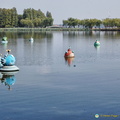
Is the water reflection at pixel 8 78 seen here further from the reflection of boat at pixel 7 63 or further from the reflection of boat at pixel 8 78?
the reflection of boat at pixel 7 63

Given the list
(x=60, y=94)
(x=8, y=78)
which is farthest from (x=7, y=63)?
(x=60, y=94)

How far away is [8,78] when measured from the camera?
117 feet

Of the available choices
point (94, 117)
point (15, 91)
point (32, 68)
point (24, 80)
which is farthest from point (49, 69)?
point (94, 117)

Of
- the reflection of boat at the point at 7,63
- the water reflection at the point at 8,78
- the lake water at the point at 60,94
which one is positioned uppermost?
the reflection of boat at the point at 7,63

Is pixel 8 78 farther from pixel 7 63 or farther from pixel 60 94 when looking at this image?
pixel 60 94

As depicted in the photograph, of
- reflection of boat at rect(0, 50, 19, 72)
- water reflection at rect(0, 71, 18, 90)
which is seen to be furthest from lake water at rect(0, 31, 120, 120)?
reflection of boat at rect(0, 50, 19, 72)

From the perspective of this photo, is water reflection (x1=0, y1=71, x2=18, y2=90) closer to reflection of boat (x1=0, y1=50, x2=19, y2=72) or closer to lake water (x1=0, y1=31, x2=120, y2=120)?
lake water (x1=0, y1=31, x2=120, y2=120)

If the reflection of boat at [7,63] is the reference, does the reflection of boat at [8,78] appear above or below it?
below

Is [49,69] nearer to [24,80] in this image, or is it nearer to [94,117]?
[24,80]

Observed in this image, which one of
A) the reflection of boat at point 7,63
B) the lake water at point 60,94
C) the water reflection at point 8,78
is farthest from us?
the reflection of boat at point 7,63

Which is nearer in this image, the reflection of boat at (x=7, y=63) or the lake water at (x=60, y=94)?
the lake water at (x=60, y=94)

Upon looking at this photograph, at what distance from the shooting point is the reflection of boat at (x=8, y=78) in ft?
109

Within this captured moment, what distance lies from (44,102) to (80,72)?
15.3 meters

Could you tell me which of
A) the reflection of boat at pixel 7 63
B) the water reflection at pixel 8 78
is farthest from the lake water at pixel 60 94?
the reflection of boat at pixel 7 63
